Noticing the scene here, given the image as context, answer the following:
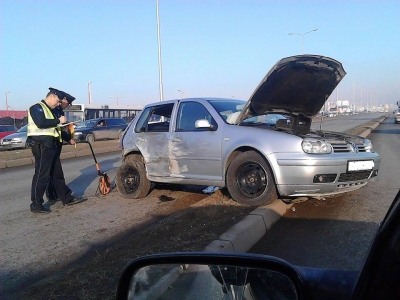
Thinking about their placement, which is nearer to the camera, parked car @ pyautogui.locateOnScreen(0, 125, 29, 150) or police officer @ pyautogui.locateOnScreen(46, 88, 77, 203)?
police officer @ pyautogui.locateOnScreen(46, 88, 77, 203)

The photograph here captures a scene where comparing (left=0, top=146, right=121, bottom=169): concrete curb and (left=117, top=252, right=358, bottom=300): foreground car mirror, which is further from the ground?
(left=117, top=252, right=358, bottom=300): foreground car mirror

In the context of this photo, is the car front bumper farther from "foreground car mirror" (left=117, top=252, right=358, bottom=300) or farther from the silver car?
"foreground car mirror" (left=117, top=252, right=358, bottom=300)

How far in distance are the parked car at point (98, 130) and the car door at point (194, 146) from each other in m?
18.2

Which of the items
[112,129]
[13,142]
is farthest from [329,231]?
[112,129]

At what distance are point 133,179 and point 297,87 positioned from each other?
328 centimetres

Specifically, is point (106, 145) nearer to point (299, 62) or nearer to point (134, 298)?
point (299, 62)

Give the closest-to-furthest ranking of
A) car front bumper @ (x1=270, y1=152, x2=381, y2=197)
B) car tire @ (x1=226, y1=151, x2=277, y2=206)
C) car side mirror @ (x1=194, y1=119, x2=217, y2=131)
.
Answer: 1. car front bumper @ (x1=270, y1=152, x2=381, y2=197)
2. car tire @ (x1=226, y1=151, x2=277, y2=206)
3. car side mirror @ (x1=194, y1=119, x2=217, y2=131)

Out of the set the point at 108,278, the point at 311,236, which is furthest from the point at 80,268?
the point at 311,236

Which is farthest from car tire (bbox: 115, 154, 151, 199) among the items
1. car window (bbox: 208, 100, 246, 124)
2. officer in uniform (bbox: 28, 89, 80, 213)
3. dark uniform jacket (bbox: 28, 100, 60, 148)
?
car window (bbox: 208, 100, 246, 124)

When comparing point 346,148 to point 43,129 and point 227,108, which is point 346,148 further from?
point 43,129

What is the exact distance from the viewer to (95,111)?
38.7 m

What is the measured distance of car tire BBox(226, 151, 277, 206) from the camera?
18.3ft

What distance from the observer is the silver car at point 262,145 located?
211 inches

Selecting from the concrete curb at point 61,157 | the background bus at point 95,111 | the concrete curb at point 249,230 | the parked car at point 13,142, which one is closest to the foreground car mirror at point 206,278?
the concrete curb at point 249,230
